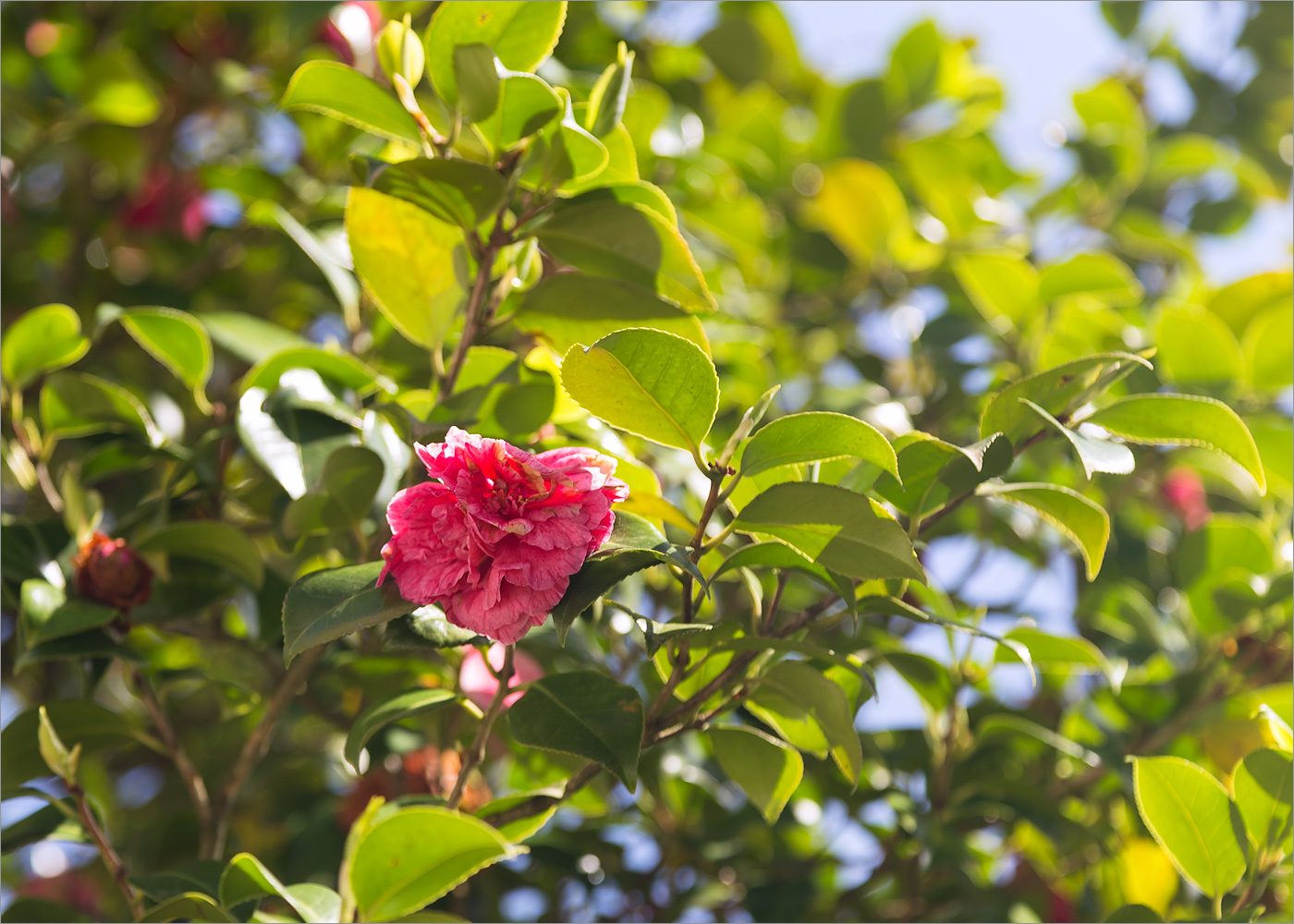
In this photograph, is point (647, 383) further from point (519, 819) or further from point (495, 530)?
point (519, 819)

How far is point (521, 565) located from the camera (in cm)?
61

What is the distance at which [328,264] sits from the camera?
105cm

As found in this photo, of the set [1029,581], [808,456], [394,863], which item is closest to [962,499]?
[808,456]

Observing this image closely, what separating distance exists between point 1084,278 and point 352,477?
90 centimetres

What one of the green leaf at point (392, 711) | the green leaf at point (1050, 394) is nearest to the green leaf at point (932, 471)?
the green leaf at point (1050, 394)

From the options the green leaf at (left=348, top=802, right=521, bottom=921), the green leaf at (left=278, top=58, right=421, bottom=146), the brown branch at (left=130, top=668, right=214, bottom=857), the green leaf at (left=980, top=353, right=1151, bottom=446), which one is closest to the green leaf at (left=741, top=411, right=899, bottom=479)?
the green leaf at (left=980, top=353, right=1151, bottom=446)

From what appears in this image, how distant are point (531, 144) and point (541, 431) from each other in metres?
0.23

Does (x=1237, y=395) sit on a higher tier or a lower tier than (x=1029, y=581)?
higher

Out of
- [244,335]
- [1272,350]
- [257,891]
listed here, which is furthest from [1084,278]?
[257,891]

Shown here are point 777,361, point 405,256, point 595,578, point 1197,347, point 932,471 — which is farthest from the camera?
point 777,361

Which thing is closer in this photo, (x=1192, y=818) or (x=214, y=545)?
(x=1192, y=818)

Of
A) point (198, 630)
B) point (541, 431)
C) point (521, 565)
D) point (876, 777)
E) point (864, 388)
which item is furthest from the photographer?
point (864, 388)

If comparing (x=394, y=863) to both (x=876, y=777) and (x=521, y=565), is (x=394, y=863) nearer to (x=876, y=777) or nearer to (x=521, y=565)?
(x=521, y=565)

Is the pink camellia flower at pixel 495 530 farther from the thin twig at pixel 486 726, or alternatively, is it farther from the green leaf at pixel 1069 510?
the green leaf at pixel 1069 510
